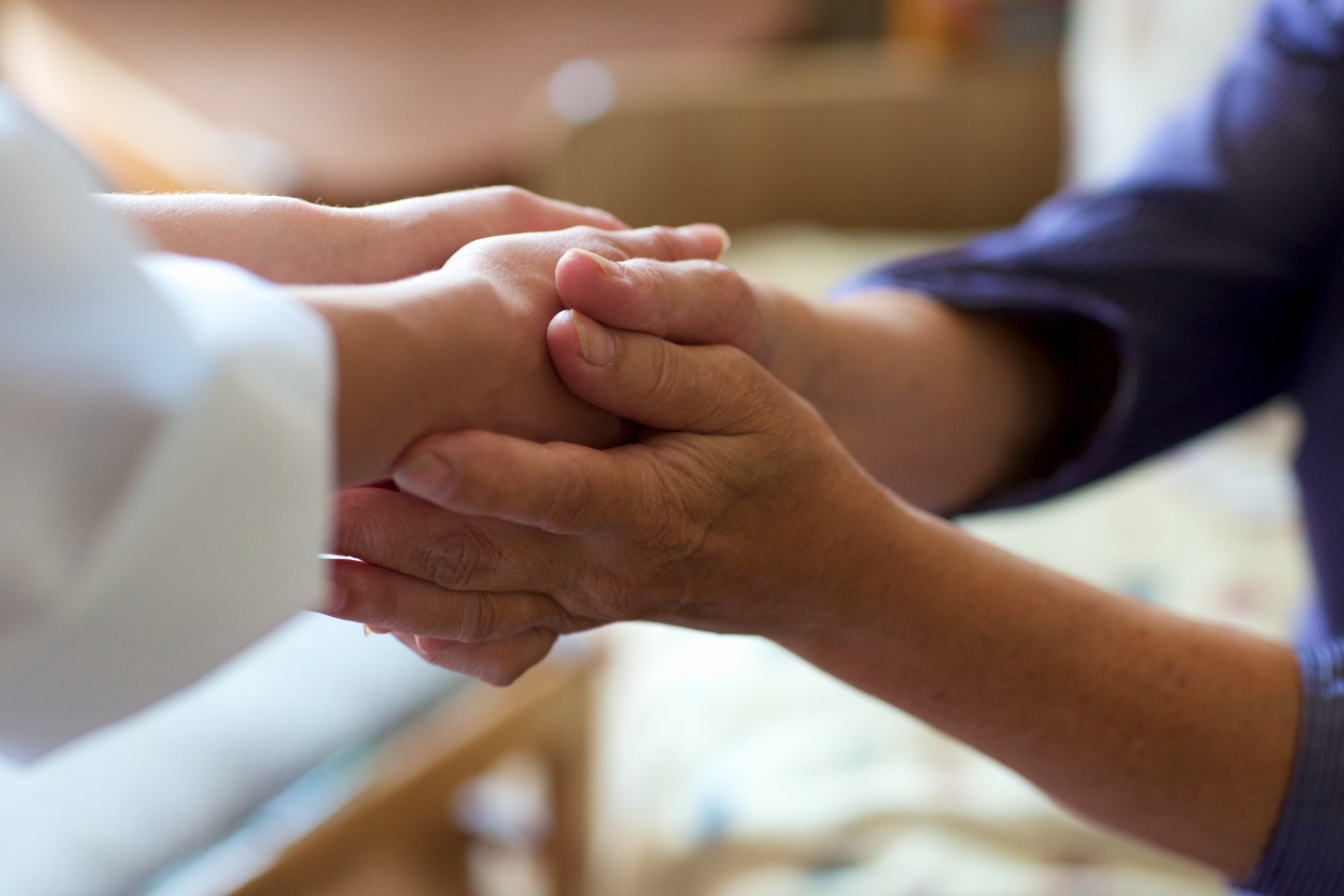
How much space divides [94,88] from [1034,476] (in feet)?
7.20

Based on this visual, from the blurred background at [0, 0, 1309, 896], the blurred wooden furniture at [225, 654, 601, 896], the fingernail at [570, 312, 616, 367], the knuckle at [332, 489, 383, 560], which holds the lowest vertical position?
the blurred wooden furniture at [225, 654, 601, 896]

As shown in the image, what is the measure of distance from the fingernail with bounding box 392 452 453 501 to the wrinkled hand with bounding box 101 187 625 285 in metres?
0.13

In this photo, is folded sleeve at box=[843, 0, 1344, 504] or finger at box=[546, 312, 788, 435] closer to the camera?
finger at box=[546, 312, 788, 435]

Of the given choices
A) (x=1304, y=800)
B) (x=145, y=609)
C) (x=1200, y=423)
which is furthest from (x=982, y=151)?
(x=145, y=609)

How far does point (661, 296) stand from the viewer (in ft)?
1.64

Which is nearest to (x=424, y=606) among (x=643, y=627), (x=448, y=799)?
(x=448, y=799)

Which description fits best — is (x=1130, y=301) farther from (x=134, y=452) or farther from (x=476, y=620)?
(x=134, y=452)

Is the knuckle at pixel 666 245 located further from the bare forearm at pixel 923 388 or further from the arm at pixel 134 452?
the arm at pixel 134 452

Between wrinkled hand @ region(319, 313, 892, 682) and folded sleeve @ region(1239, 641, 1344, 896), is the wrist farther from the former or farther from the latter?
folded sleeve @ region(1239, 641, 1344, 896)

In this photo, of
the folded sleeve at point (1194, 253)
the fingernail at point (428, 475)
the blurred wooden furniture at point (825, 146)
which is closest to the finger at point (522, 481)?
the fingernail at point (428, 475)

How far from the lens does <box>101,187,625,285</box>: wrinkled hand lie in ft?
1.59

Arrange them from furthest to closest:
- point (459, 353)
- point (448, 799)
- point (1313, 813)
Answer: point (448, 799)
point (1313, 813)
point (459, 353)

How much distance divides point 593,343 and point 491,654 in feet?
0.46

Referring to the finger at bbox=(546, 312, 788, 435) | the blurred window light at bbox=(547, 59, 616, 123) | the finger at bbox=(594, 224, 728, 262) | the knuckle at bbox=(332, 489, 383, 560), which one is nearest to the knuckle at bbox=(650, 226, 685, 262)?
the finger at bbox=(594, 224, 728, 262)
